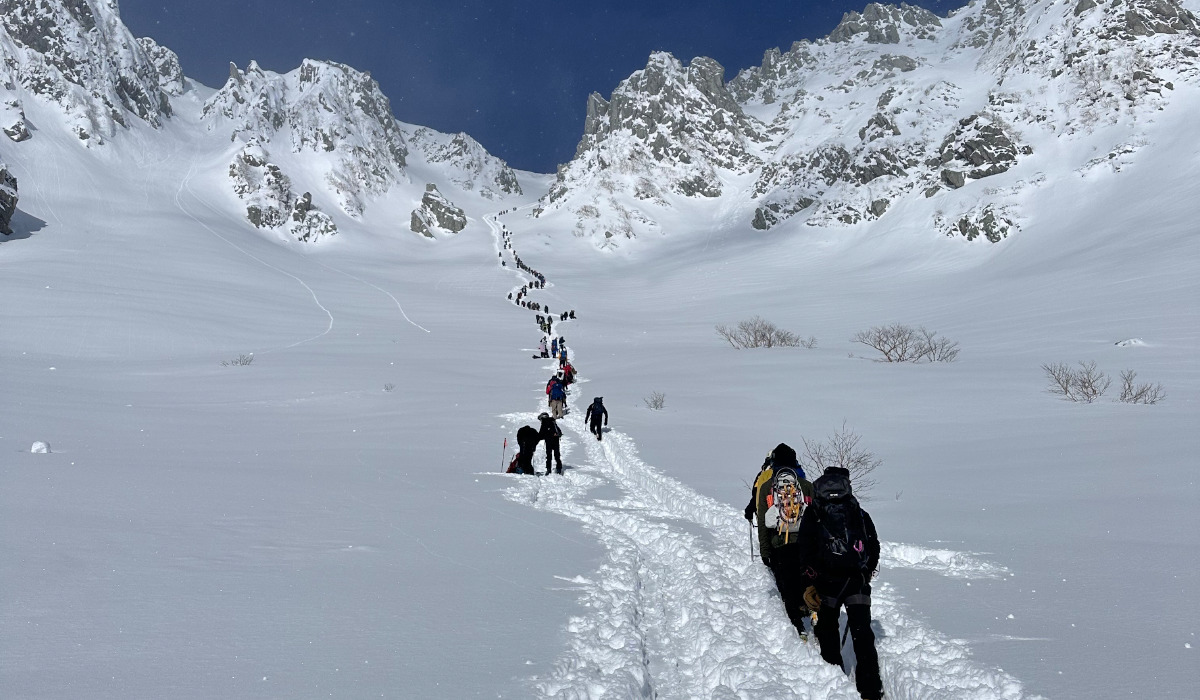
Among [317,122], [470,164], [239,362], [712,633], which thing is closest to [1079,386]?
[712,633]

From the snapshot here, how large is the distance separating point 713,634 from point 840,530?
1.42 metres

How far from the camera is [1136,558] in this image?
195 inches

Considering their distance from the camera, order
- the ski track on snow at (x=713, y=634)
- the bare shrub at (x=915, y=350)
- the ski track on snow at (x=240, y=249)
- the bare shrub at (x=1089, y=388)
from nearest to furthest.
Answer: the ski track on snow at (x=713, y=634), the bare shrub at (x=1089, y=388), the bare shrub at (x=915, y=350), the ski track on snow at (x=240, y=249)

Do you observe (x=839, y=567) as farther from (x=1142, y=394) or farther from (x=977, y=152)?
(x=977, y=152)

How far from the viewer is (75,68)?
301 feet

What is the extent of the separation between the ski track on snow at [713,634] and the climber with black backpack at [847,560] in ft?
0.87

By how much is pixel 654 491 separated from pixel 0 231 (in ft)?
200

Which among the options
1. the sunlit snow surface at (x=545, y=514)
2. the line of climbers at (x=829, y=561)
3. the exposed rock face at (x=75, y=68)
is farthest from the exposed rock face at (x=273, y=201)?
the line of climbers at (x=829, y=561)

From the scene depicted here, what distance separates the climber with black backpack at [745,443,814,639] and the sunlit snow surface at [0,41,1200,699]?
9.7 inches

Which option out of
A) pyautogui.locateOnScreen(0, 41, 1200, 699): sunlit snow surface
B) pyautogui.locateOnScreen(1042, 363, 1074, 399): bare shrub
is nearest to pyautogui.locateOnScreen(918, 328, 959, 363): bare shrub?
pyautogui.locateOnScreen(0, 41, 1200, 699): sunlit snow surface

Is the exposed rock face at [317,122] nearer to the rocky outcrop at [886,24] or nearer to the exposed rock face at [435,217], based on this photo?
the exposed rock face at [435,217]

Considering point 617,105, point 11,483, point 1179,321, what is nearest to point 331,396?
point 11,483

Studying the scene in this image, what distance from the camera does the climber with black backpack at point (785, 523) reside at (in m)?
4.82

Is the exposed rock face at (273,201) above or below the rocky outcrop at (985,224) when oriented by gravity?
above
